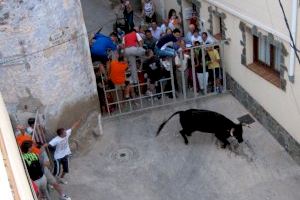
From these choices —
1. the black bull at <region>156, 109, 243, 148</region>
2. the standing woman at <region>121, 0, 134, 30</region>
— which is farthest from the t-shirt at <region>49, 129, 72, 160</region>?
the standing woman at <region>121, 0, 134, 30</region>

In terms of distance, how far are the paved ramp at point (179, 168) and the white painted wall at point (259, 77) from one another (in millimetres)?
675

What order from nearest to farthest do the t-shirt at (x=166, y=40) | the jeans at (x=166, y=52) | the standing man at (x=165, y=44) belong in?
the jeans at (x=166, y=52), the standing man at (x=165, y=44), the t-shirt at (x=166, y=40)

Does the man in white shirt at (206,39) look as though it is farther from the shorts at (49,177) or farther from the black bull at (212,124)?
the shorts at (49,177)

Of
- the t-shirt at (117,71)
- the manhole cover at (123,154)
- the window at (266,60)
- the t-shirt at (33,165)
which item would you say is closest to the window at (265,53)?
the window at (266,60)

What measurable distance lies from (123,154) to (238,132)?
2.63m

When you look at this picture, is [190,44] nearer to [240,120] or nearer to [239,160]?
[240,120]

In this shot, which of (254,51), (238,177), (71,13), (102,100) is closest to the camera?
(238,177)

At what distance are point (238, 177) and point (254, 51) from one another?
3.16 metres

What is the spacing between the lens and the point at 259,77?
991 centimetres

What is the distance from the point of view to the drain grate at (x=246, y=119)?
1041 cm

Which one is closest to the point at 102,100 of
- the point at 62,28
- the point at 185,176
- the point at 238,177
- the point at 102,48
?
the point at 102,48

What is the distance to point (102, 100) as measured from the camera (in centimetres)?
1128

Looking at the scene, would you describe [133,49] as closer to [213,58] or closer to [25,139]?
[213,58]

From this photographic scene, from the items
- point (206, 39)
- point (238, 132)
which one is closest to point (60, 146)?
point (238, 132)
